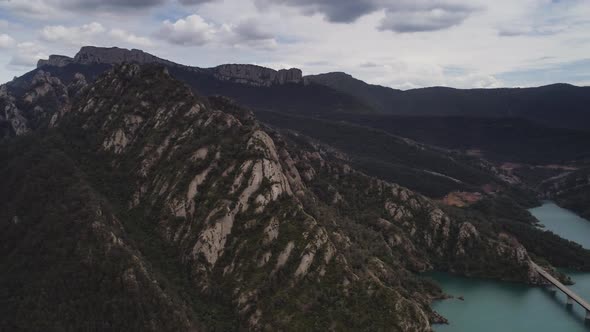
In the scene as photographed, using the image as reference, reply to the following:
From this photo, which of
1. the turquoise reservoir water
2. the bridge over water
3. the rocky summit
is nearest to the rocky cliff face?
the rocky summit

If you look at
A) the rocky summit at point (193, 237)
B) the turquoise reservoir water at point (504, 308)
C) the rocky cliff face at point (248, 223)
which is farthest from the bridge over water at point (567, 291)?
the rocky cliff face at point (248, 223)

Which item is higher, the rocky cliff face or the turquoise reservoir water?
the rocky cliff face

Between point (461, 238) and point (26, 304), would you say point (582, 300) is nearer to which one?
point (461, 238)

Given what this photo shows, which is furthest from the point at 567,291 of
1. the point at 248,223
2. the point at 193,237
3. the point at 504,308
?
the point at 193,237

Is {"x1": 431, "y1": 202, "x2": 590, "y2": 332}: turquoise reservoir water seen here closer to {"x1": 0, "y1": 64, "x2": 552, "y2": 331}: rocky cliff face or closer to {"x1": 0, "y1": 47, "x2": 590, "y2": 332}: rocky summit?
{"x1": 0, "y1": 47, "x2": 590, "y2": 332}: rocky summit

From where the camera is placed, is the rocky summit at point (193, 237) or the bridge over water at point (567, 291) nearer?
the rocky summit at point (193, 237)

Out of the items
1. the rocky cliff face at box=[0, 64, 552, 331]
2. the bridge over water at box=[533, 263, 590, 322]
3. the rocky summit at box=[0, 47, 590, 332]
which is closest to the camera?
the rocky summit at box=[0, 47, 590, 332]

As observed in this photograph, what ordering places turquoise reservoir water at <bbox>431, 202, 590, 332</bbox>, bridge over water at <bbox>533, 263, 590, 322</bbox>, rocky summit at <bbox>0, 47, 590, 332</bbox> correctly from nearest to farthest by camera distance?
rocky summit at <bbox>0, 47, 590, 332</bbox> < turquoise reservoir water at <bbox>431, 202, 590, 332</bbox> < bridge over water at <bbox>533, 263, 590, 322</bbox>

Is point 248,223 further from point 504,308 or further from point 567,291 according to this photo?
point 567,291

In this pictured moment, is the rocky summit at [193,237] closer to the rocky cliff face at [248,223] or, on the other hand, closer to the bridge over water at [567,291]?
the rocky cliff face at [248,223]
